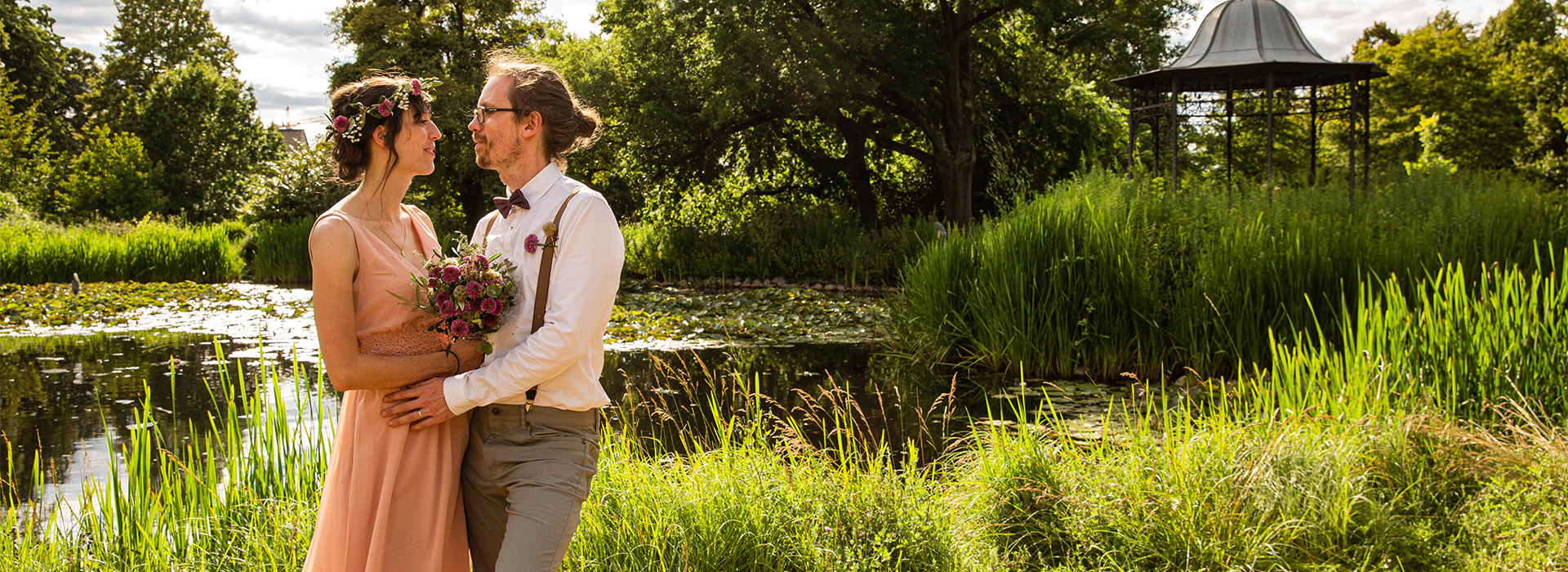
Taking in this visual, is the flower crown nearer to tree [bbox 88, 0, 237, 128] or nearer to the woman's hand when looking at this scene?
the woman's hand

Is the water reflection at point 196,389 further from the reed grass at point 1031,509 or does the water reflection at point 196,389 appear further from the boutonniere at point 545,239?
the boutonniere at point 545,239

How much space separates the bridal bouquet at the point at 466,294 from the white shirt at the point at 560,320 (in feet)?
0.20

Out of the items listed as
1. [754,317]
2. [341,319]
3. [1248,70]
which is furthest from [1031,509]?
[1248,70]

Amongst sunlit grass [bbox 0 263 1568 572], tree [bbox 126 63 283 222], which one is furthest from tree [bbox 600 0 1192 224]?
tree [bbox 126 63 283 222]

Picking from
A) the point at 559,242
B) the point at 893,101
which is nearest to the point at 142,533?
the point at 559,242

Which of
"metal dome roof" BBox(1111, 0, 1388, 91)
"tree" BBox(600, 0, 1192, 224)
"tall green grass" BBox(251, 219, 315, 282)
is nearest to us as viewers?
"metal dome roof" BBox(1111, 0, 1388, 91)

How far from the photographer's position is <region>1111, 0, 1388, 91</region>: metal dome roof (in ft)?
33.2

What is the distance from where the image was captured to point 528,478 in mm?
1960

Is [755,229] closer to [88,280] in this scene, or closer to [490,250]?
[88,280]

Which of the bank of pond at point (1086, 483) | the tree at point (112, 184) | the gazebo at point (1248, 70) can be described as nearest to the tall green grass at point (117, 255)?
the tree at point (112, 184)

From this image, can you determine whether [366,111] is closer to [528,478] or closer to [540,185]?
[540,185]

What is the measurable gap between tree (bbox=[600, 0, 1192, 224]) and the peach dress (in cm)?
1247

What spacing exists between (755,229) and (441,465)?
13.9 m

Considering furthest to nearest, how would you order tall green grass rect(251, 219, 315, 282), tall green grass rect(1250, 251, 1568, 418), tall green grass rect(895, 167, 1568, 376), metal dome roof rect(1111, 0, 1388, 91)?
tall green grass rect(251, 219, 315, 282) < metal dome roof rect(1111, 0, 1388, 91) < tall green grass rect(895, 167, 1568, 376) < tall green grass rect(1250, 251, 1568, 418)
